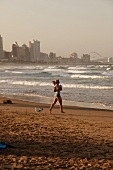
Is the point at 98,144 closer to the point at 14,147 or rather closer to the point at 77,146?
the point at 77,146

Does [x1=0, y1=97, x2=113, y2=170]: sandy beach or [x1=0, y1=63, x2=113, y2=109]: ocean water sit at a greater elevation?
[x1=0, y1=97, x2=113, y2=170]: sandy beach

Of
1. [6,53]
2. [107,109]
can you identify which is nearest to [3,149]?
[107,109]

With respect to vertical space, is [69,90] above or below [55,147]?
below

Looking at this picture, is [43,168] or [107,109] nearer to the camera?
[43,168]

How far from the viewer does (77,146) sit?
17.8 feet

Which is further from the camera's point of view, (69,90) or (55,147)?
(69,90)

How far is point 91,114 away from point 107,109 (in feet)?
4.76

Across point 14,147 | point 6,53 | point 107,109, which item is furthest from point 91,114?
point 6,53

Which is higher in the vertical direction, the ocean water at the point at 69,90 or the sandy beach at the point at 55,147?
the sandy beach at the point at 55,147

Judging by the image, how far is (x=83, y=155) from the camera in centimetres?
486

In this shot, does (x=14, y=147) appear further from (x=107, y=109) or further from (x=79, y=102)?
(x=79, y=102)

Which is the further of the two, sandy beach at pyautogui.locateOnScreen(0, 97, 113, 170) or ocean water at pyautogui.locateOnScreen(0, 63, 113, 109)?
ocean water at pyautogui.locateOnScreen(0, 63, 113, 109)

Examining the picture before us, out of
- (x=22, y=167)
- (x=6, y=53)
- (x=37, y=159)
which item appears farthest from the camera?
(x=6, y=53)

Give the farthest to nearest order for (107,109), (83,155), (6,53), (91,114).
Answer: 1. (6,53)
2. (107,109)
3. (91,114)
4. (83,155)
